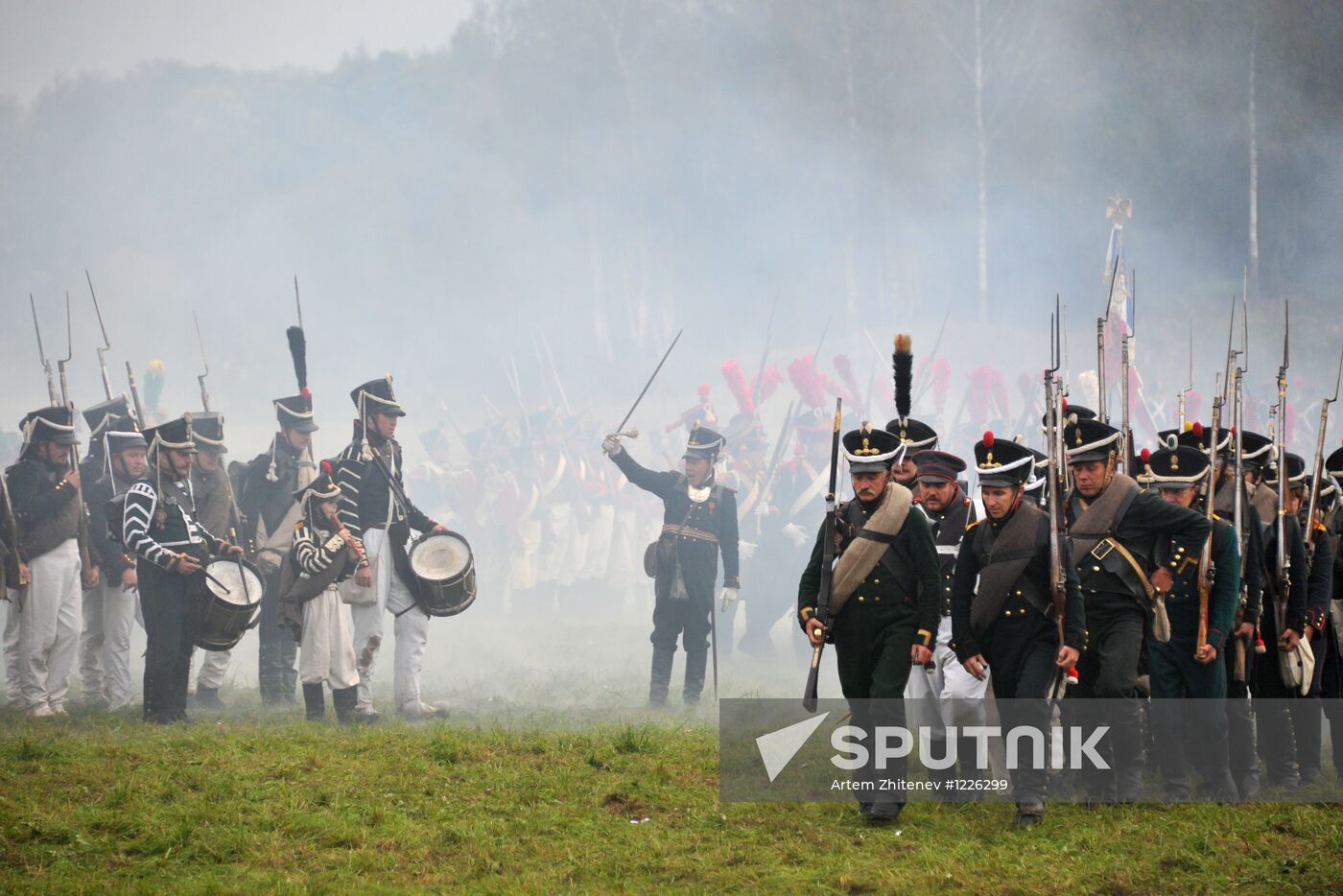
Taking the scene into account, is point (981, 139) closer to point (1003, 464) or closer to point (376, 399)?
point (376, 399)

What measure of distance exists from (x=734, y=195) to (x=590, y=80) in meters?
10.7

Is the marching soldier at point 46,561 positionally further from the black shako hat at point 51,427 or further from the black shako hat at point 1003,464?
the black shako hat at point 1003,464

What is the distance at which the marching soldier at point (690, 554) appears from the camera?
13.3 meters

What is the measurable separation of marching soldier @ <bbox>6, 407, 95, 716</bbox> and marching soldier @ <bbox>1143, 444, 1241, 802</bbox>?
8.86m

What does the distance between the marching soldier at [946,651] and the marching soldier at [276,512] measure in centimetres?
685

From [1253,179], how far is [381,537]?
2326 inches

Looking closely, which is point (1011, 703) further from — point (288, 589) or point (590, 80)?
point (590, 80)

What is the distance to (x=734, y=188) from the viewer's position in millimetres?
63875

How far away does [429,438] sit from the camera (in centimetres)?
3362

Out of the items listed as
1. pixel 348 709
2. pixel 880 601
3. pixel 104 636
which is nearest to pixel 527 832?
pixel 880 601

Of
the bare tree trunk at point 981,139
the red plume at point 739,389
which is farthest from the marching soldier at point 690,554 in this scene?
the bare tree trunk at point 981,139

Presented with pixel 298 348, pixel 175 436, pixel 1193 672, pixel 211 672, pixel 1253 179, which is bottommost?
pixel 211 672

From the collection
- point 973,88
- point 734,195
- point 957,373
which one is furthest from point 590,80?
point 957,373

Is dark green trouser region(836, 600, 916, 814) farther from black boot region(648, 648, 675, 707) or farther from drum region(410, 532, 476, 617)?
black boot region(648, 648, 675, 707)
